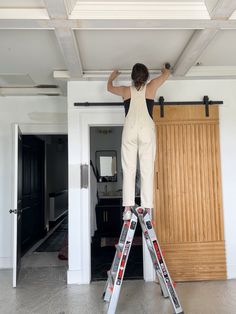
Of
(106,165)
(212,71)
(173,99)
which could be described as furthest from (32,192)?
(212,71)

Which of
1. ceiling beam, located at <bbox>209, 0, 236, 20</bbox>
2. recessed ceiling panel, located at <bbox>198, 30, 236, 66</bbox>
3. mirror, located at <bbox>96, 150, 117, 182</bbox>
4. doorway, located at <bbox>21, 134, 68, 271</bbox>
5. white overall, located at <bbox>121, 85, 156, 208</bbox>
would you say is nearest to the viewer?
ceiling beam, located at <bbox>209, 0, 236, 20</bbox>

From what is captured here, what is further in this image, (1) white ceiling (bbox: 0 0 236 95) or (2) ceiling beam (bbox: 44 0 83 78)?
(1) white ceiling (bbox: 0 0 236 95)

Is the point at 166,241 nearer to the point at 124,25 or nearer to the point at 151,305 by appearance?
the point at 151,305

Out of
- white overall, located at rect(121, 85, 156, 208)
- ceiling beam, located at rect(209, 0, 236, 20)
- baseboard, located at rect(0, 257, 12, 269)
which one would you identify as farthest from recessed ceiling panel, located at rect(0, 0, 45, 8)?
baseboard, located at rect(0, 257, 12, 269)

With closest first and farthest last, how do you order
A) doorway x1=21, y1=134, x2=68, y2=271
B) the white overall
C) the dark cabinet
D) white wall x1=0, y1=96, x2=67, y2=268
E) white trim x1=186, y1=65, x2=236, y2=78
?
the white overall < white trim x1=186, y1=65, x2=236, y2=78 < white wall x1=0, y1=96, x2=67, y2=268 < doorway x1=21, y1=134, x2=68, y2=271 < the dark cabinet

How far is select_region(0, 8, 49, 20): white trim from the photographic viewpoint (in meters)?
2.39

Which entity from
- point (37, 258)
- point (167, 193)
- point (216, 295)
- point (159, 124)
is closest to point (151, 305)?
point (216, 295)

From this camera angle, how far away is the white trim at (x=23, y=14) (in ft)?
7.83

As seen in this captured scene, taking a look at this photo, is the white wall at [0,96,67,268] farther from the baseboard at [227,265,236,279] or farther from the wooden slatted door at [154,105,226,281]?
the baseboard at [227,265,236,279]

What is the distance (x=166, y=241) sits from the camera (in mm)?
3830

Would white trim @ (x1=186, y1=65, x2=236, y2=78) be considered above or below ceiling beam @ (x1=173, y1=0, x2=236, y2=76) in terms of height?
above

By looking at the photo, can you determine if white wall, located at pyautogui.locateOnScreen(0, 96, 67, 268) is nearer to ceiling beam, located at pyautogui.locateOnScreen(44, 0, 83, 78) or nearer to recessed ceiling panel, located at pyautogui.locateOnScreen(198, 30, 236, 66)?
ceiling beam, located at pyautogui.locateOnScreen(44, 0, 83, 78)

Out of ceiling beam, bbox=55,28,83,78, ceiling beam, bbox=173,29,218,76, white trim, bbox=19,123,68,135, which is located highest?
ceiling beam, bbox=173,29,218,76

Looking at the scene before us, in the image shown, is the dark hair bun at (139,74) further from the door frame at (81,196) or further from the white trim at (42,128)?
the white trim at (42,128)
